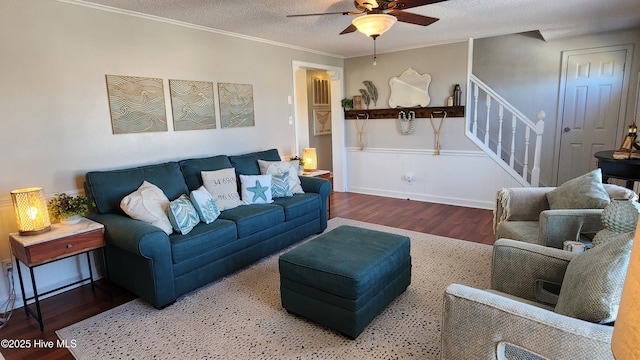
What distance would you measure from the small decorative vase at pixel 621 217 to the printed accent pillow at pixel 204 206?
268 centimetres

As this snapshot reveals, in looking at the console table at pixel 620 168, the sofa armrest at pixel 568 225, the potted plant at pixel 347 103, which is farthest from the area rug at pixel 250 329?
the potted plant at pixel 347 103

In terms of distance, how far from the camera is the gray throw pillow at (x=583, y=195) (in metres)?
2.46

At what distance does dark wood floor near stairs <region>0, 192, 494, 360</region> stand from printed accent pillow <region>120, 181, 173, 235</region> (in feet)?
2.15

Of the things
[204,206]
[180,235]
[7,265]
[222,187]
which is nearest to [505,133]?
[222,187]

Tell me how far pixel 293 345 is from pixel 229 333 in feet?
1.48

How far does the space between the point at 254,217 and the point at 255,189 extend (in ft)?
1.61

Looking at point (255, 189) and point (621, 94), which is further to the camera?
point (621, 94)

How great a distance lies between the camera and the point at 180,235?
2.75 metres

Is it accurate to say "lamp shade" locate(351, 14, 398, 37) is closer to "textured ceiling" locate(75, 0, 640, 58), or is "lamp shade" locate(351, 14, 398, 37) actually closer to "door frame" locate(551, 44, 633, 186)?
"textured ceiling" locate(75, 0, 640, 58)

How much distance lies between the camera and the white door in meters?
4.67

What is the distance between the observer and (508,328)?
134cm

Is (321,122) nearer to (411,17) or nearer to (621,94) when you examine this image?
(411,17)

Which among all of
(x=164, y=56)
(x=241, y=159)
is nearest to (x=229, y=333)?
(x=241, y=159)

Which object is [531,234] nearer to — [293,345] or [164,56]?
[293,345]
